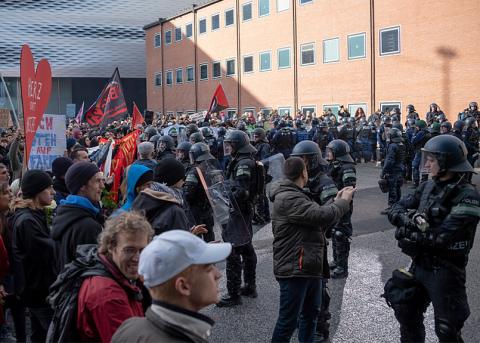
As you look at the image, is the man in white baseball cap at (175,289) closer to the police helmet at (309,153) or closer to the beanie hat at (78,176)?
the beanie hat at (78,176)

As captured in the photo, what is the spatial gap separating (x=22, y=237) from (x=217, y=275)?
9.59 feet

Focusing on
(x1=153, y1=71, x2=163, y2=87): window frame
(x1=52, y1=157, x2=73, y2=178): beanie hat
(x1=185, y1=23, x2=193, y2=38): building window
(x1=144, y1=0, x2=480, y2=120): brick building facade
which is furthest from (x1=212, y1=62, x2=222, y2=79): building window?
(x1=52, y1=157, x2=73, y2=178): beanie hat

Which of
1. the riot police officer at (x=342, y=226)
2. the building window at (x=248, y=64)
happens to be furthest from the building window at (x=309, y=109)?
the riot police officer at (x=342, y=226)

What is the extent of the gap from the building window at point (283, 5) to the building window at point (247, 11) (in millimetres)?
3186

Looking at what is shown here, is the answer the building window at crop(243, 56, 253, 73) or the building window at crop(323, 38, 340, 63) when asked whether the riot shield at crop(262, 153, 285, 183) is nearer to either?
the building window at crop(323, 38, 340, 63)

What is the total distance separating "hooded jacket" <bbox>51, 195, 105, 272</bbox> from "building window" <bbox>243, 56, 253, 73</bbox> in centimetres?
3575

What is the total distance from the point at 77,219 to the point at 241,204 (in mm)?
3453

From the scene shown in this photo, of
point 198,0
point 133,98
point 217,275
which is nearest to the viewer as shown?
point 217,275

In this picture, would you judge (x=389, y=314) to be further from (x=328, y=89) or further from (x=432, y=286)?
(x=328, y=89)

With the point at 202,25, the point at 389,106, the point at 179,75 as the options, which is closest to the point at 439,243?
the point at 389,106

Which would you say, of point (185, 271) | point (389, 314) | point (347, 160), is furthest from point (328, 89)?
point (185, 271)

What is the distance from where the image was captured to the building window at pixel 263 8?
3672 centimetres

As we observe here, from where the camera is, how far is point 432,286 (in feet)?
14.4

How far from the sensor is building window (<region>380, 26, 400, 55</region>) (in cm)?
2805
